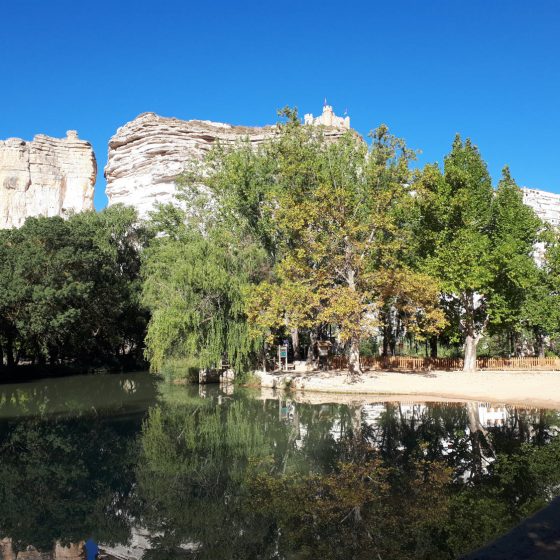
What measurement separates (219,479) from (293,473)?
1321 mm

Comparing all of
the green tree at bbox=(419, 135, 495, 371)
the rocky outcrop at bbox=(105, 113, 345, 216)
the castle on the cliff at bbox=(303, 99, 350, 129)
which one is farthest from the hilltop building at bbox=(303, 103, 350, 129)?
the green tree at bbox=(419, 135, 495, 371)

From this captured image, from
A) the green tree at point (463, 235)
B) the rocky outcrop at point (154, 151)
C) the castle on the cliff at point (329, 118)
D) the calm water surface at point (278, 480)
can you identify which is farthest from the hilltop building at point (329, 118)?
the calm water surface at point (278, 480)

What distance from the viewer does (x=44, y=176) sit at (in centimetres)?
6969

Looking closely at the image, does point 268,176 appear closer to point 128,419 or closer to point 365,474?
point 128,419

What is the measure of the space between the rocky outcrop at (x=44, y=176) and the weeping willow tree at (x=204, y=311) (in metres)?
46.7

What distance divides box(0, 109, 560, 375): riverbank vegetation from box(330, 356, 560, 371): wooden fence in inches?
56.2

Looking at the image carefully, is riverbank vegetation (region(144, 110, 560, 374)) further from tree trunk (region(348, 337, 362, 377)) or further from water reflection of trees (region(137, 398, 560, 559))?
water reflection of trees (region(137, 398, 560, 559))

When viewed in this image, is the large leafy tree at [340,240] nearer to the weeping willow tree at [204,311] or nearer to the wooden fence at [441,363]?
the weeping willow tree at [204,311]

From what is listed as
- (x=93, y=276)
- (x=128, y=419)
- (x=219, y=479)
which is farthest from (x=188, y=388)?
(x=219, y=479)

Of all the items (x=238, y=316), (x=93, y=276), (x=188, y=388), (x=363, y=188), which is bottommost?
(x=188, y=388)

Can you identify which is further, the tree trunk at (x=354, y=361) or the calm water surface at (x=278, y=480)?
the tree trunk at (x=354, y=361)

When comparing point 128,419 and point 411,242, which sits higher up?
point 411,242

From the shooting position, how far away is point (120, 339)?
39094 mm

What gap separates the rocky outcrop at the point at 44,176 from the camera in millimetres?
67438
